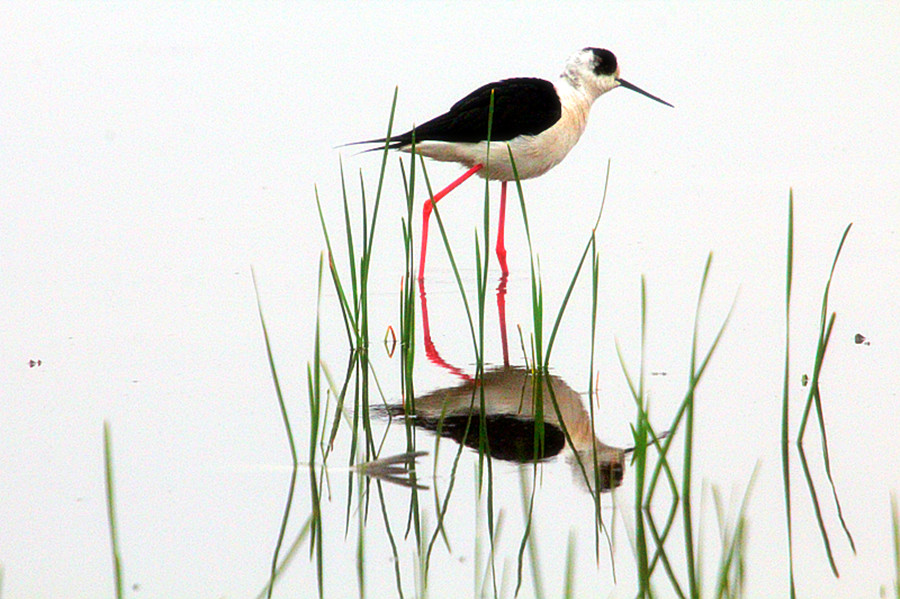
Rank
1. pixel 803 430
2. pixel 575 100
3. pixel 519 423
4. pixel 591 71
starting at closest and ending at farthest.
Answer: pixel 803 430 → pixel 519 423 → pixel 575 100 → pixel 591 71

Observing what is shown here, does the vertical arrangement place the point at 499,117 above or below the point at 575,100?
below

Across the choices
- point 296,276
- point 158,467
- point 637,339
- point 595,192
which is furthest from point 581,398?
point 595,192

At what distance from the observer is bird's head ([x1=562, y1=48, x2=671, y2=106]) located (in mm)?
5613

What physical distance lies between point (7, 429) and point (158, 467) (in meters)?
0.54

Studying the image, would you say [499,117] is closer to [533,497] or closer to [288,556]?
[533,497]

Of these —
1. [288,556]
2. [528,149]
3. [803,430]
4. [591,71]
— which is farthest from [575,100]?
[288,556]

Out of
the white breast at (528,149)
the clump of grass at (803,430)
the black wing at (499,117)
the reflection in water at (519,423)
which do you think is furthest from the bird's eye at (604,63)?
the clump of grass at (803,430)

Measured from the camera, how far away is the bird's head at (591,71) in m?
5.61

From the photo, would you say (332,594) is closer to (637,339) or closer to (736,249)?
(637,339)

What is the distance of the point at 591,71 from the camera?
5.63 meters

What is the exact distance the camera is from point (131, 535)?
8.34 feet

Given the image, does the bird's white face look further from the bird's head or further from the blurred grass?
the blurred grass

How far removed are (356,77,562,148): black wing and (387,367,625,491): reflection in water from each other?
1611 mm

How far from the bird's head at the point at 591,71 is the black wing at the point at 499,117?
0.51m
